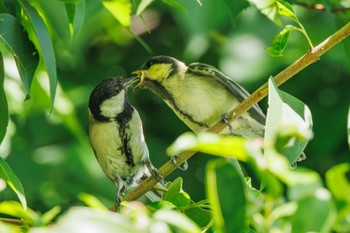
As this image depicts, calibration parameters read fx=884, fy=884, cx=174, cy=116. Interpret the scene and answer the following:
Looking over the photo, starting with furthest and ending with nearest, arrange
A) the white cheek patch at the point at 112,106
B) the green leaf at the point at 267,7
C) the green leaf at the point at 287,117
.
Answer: the white cheek patch at the point at 112,106
the green leaf at the point at 267,7
the green leaf at the point at 287,117

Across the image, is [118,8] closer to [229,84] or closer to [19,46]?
[19,46]

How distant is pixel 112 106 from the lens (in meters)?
3.46

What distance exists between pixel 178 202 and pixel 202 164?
116 inches

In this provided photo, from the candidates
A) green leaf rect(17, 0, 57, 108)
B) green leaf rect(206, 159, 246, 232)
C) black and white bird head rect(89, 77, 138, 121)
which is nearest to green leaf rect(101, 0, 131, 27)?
green leaf rect(17, 0, 57, 108)

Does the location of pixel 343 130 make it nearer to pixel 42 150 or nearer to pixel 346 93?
pixel 346 93

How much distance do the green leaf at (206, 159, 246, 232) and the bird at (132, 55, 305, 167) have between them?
2133 mm

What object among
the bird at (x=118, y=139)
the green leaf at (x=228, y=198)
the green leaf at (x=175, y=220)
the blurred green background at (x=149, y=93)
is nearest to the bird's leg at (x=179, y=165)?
the bird at (x=118, y=139)

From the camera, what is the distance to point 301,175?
931 mm

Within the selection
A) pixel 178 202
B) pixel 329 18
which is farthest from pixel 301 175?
pixel 329 18

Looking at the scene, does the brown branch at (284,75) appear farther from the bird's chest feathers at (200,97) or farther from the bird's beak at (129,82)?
the bird's beak at (129,82)

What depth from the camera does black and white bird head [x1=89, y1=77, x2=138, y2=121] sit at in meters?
3.44

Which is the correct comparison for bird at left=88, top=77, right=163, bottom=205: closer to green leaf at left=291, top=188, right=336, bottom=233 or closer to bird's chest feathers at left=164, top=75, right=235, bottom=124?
bird's chest feathers at left=164, top=75, right=235, bottom=124

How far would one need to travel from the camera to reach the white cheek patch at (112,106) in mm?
3432

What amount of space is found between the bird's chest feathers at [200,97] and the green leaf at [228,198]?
218 cm
